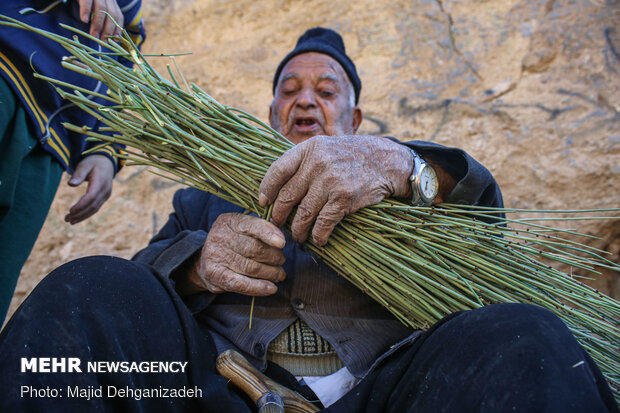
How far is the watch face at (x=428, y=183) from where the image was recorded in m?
1.22

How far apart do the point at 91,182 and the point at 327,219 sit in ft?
2.85

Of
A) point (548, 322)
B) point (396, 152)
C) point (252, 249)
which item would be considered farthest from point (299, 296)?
point (548, 322)

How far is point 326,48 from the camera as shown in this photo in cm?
203

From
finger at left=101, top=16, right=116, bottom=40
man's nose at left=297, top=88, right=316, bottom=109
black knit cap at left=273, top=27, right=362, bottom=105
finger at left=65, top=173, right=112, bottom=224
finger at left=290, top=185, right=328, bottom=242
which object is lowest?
finger at left=290, top=185, right=328, bottom=242

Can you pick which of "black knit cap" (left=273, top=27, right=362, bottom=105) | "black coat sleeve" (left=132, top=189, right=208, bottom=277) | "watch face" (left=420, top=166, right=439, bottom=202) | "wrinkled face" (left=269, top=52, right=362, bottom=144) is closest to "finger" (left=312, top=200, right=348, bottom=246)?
"watch face" (left=420, top=166, right=439, bottom=202)

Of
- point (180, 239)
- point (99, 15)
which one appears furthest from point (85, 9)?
point (180, 239)

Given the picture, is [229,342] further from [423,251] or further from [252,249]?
[423,251]

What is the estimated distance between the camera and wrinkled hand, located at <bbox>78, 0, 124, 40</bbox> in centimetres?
128

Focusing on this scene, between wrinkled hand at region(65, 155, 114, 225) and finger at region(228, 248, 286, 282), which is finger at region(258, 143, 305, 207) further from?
wrinkled hand at region(65, 155, 114, 225)

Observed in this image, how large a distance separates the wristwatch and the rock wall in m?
1.35

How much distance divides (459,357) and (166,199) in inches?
94.6

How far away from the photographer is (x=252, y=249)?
1.19m

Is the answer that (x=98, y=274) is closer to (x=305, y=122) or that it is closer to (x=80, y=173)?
(x=80, y=173)

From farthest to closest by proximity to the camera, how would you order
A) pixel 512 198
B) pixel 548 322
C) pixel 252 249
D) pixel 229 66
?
pixel 229 66 → pixel 512 198 → pixel 252 249 → pixel 548 322
